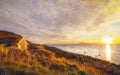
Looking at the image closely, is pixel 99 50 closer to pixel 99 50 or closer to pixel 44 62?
pixel 99 50

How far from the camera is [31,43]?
4.35m

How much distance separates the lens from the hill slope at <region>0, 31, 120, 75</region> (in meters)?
3.90

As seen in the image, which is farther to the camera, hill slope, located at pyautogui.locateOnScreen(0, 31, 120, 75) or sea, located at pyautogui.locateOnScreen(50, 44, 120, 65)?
sea, located at pyautogui.locateOnScreen(50, 44, 120, 65)

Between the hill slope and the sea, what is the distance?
8cm

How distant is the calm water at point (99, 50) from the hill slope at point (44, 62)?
3.2 inches

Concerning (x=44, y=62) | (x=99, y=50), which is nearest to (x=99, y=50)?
(x=99, y=50)

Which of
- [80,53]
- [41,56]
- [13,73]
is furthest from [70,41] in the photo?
[13,73]

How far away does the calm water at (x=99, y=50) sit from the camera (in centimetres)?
409

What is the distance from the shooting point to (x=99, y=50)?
164 inches

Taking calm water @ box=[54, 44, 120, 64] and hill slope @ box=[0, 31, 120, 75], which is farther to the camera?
calm water @ box=[54, 44, 120, 64]

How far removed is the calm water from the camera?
13.4 feet

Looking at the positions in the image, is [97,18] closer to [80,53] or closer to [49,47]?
[80,53]

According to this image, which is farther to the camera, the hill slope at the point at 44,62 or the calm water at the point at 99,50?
the calm water at the point at 99,50

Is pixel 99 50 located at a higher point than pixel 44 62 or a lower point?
higher
